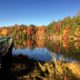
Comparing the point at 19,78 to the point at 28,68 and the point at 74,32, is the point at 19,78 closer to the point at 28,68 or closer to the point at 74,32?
the point at 28,68

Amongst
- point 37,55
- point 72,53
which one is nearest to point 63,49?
point 72,53

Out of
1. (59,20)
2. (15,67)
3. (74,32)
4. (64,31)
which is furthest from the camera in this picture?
(59,20)

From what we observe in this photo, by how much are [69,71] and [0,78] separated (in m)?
5.95

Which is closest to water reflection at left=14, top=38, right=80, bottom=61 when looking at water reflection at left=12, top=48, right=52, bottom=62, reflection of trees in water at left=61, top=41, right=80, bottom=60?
reflection of trees in water at left=61, top=41, right=80, bottom=60

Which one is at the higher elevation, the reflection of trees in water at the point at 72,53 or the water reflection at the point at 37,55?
the water reflection at the point at 37,55

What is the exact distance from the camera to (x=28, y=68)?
23734 millimetres

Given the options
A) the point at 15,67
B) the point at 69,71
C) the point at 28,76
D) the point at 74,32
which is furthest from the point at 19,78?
the point at 74,32

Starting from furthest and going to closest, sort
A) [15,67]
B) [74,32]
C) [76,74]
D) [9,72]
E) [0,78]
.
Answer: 1. [74,32]
2. [15,67]
3. [9,72]
4. [0,78]
5. [76,74]

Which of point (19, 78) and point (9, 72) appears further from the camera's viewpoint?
point (9, 72)

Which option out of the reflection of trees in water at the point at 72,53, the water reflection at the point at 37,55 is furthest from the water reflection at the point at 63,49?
the water reflection at the point at 37,55

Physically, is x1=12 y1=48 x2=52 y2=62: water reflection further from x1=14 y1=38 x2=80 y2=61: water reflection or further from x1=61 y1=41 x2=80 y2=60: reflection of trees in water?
x1=61 y1=41 x2=80 y2=60: reflection of trees in water

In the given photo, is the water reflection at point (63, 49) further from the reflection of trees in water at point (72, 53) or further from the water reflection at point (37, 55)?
the water reflection at point (37, 55)

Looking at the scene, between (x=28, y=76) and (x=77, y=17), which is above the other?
(x=77, y=17)

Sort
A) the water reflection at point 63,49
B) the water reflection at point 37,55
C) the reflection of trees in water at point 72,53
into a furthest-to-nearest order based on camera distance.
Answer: the reflection of trees in water at point 72,53
the water reflection at point 63,49
the water reflection at point 37,55
